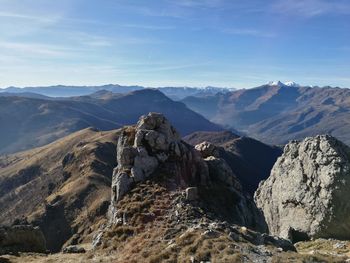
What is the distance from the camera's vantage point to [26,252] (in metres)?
48.7

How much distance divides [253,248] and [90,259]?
14285 millimetres

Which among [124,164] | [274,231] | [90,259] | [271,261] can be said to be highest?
[124,164]

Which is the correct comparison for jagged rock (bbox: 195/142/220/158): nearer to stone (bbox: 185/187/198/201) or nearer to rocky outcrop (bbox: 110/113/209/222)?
rocky outcrop (bbox: 110/113/209/222)

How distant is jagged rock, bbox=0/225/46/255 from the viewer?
157 ft

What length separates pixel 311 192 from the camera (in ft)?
226

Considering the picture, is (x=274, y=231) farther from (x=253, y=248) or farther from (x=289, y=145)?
(x=253, y=248)

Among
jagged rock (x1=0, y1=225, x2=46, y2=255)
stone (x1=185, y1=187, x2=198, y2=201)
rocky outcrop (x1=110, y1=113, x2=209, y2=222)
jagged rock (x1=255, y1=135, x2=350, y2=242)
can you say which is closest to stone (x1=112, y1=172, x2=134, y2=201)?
rocky outcrop (x1=110, y1=113, x2=209, y2=222)

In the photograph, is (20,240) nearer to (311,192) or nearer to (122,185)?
(122,185)

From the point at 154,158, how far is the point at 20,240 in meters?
17.7

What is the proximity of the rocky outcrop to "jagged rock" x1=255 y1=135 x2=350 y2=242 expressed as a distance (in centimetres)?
2178

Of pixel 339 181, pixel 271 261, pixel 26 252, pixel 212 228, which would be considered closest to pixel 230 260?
pixel 271 261

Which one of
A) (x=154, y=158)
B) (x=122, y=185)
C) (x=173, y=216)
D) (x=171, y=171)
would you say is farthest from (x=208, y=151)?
(x=173, y=216)

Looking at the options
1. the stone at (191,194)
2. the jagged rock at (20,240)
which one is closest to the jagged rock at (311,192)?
the stone at (191,194)

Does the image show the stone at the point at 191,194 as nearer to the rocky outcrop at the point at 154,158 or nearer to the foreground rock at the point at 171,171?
the foreground rock at the point at 171,171
